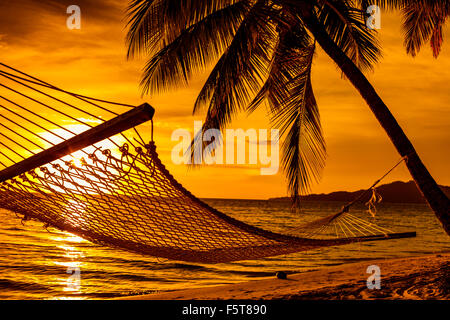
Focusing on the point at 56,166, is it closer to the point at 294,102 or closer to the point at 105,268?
the point at 294,102

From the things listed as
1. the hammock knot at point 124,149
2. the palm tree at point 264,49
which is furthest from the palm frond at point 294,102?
the hammock knot at point 124,149

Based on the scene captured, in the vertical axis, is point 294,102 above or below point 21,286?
above

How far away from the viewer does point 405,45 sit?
4707 millimetres

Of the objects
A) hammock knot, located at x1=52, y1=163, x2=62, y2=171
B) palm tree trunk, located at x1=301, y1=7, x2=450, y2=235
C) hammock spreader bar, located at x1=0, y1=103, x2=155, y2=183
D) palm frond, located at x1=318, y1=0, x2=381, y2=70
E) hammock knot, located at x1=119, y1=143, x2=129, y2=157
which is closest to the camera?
hammock spreader bar, located at x1=0, y1=103, x2=155, y2=183

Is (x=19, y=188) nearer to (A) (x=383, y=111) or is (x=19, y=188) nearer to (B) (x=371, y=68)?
(A) (x=383, y=111)

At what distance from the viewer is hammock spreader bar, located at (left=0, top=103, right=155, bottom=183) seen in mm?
1400

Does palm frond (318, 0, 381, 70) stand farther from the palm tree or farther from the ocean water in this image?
the ocean water

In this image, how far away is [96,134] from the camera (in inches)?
57.6

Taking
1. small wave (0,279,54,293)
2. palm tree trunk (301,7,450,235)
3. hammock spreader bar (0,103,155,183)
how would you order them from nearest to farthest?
hammock spreader bar (0,103,155,183), palm tree trunk (301,7,450,235), small wave (0,279,54,293)

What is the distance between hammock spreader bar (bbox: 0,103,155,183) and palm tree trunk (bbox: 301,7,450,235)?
2.14 metres

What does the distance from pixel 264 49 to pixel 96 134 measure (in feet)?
8.49

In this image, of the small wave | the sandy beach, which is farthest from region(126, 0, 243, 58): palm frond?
the small wave

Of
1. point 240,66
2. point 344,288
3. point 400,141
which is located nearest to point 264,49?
point 240,66
